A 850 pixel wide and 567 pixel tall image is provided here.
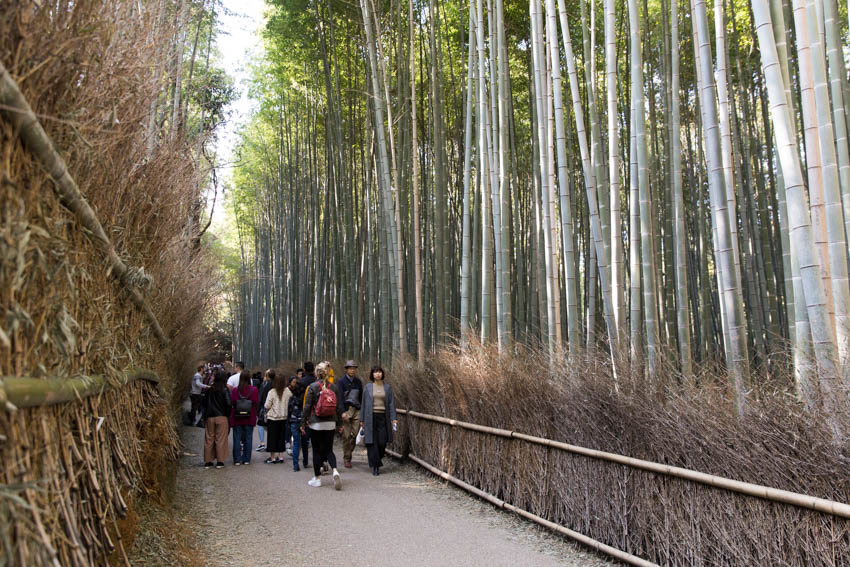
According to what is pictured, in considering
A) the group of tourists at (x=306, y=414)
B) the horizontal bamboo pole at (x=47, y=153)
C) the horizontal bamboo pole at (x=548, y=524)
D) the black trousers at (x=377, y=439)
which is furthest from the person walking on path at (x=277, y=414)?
the horizontal bamboo pole at (x=47, y=153)

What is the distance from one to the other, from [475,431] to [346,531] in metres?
1.54

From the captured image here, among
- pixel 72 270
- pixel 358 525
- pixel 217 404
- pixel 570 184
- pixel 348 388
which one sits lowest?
pixel 358 525

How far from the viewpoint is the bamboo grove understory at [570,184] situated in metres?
3.52

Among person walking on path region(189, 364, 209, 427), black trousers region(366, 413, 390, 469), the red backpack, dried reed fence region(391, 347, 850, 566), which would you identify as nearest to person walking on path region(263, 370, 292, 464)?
black trousers region(366, 413, 390, 469)

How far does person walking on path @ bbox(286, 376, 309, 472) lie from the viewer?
7.25 metres

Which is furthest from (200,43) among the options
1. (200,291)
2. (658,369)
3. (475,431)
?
(658,369)

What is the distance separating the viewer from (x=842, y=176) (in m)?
4.70

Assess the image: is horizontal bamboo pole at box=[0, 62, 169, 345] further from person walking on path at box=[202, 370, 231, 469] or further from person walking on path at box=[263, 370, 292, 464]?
person walking on path at box=[263, 370, 292, 464]

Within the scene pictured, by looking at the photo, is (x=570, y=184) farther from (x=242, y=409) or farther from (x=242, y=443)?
(x=242, y=443)

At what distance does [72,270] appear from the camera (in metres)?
1.96

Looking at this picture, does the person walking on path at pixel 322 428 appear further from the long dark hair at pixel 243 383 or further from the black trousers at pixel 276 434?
the long dark hair at pixel 243 383

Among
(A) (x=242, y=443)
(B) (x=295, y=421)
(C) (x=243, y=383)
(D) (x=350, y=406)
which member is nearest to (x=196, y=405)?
(A) (x=242, y=443)

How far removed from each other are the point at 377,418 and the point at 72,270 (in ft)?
17.3

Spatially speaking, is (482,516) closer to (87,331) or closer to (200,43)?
(87,331)
